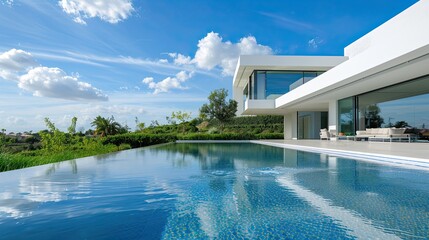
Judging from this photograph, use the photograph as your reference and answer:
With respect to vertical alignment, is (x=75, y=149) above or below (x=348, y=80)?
below

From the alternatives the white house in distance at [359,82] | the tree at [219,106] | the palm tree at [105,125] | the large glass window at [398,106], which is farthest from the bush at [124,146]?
the large glass window at [398,106]

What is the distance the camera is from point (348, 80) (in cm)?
1055

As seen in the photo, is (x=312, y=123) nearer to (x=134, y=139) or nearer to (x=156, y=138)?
(x=156, y=138)

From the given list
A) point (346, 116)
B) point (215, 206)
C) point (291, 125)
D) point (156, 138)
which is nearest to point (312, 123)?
point (291, 125)

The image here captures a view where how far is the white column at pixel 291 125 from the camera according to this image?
77.7 feet

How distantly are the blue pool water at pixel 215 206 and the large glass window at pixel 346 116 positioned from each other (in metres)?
10.8

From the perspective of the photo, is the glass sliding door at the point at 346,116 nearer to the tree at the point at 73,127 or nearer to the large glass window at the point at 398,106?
the large glass window at the point at 398,106

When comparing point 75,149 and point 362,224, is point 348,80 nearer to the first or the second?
point 362,224

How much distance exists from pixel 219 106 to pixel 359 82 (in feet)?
45.5

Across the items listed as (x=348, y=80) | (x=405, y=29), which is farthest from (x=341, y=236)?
(x=348, y=80)

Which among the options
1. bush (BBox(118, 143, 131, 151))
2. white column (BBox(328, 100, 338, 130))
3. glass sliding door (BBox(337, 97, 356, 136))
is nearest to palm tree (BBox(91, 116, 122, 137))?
bush (BBox(118, 143, 131, 151))

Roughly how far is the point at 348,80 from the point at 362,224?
9.01 meters

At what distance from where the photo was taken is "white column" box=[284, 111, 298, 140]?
933 inches

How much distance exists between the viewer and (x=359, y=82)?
11.0m
